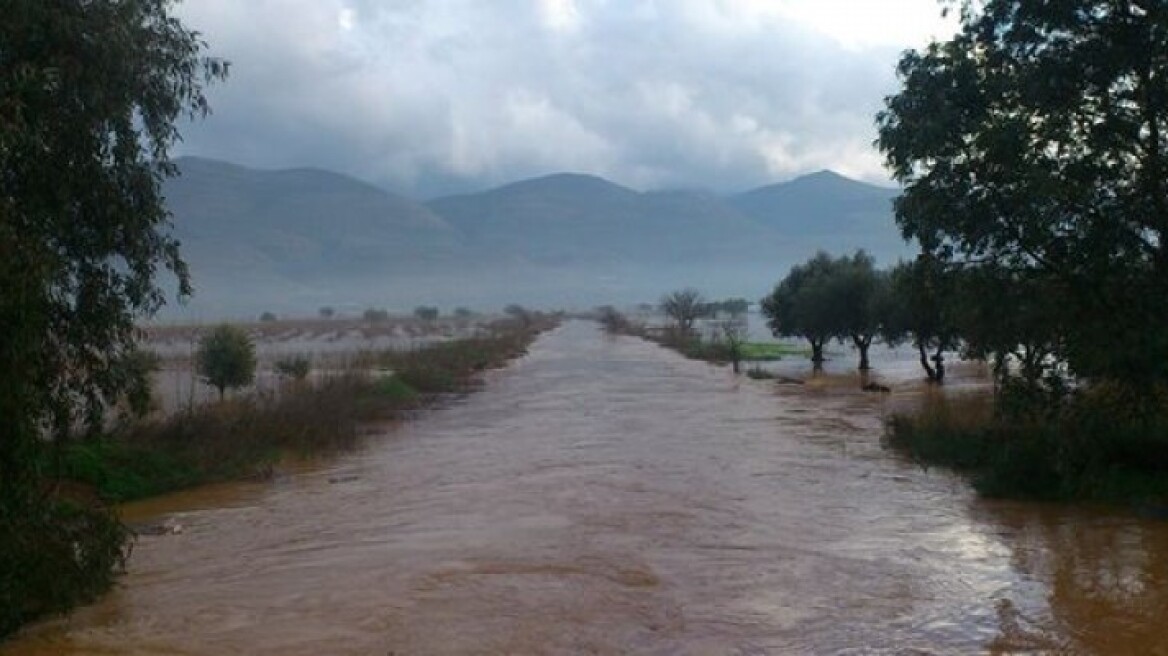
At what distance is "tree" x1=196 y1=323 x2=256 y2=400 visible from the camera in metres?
32.6

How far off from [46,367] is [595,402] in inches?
1138

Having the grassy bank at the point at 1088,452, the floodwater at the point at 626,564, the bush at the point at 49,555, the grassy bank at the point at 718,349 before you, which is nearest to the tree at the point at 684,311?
the grassy bank at the point at 718,349

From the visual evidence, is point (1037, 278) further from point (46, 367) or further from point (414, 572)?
point (46, 367)

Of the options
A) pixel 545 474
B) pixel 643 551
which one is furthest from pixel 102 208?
pixel 545 474

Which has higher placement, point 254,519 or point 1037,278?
point 1037,278

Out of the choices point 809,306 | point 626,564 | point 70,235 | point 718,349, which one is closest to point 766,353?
point 718,349

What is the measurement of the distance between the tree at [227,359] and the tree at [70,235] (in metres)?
19.8

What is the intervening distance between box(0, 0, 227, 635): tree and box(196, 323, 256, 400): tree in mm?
19846

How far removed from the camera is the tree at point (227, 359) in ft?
107

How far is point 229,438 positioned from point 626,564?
44.7 feet

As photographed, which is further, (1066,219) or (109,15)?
(1066,219)

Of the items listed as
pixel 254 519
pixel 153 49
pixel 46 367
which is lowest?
pixel 254 519

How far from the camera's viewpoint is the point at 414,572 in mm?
13156

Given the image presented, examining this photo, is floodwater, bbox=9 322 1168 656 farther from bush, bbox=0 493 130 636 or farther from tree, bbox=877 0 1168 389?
tree, bbox=877 0 1168 389
